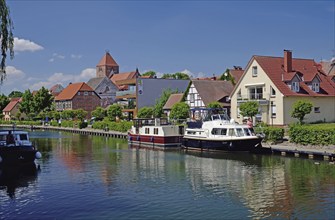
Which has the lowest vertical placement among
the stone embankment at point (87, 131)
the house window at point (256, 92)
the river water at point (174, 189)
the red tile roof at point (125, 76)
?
the river water at point (174, 189)

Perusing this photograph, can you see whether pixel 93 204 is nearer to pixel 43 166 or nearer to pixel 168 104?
pixel 43 166

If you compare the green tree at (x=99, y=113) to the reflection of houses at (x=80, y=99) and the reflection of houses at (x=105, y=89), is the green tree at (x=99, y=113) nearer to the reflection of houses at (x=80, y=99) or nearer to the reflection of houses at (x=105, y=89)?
the reflection of houses at (x=80, y=99)

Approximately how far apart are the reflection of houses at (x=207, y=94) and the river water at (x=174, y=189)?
30.8 m

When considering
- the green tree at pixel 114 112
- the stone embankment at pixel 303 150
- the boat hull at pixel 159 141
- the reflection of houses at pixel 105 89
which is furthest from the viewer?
the reflection of houses at pixel 105 89

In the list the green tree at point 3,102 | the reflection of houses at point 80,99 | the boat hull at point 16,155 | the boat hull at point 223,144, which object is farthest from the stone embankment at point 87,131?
the green tree at point 3,102

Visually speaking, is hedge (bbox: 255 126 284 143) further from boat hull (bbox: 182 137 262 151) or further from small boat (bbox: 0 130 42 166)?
small boat (bbox: 0 130 42 166)

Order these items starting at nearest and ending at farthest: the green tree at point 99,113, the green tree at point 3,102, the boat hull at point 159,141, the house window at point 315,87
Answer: the boat hull at point 159,141
the house window at point 315,87
the green tree at point 99,113
the green tree at point 3,102

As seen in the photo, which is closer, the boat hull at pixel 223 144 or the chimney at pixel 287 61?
the boat hull at pixel 223 144

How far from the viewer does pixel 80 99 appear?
113688mm

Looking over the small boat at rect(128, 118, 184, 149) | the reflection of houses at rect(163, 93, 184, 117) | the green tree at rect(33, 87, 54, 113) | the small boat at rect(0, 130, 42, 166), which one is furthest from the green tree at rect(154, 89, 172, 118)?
the green tree at rect(33, 87, 54, 113)

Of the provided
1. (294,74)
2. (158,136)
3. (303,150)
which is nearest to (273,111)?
→ (294,74)

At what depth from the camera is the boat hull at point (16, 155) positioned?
32.5m

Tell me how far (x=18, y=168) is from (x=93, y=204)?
14.7 meters

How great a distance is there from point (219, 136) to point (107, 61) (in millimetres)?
135016
